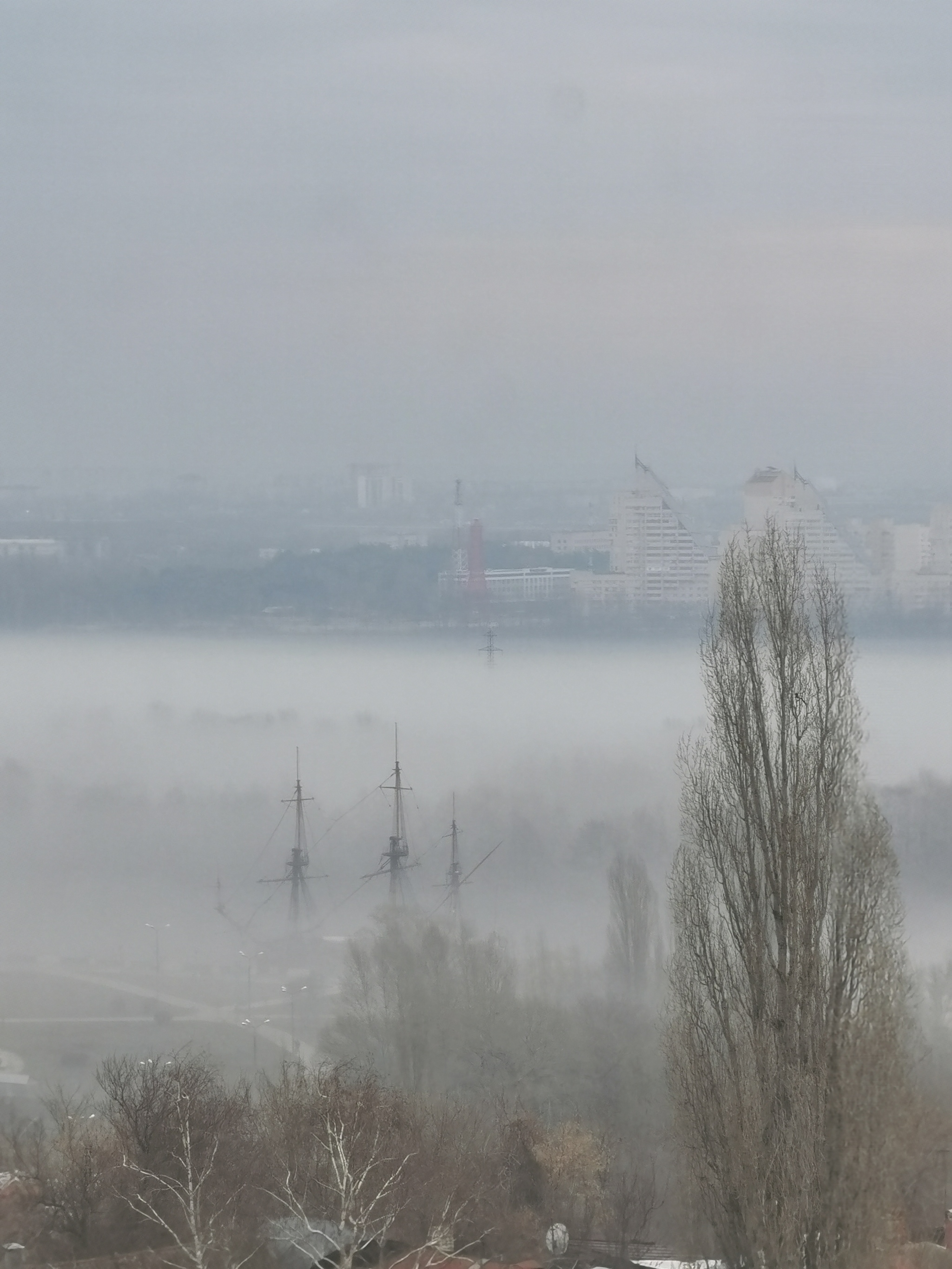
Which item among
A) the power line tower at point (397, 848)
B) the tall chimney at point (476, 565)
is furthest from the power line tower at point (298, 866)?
the tall chimney at point (476, 565)

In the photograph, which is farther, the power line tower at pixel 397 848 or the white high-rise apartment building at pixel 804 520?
the power line tower at pixel 397 848

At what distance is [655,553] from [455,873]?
5177 mm

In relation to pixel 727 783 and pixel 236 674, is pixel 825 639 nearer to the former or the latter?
pixel 727 783

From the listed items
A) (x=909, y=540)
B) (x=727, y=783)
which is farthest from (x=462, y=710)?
(x=727, y=783)

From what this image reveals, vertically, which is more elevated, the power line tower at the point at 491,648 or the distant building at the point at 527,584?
the distant building at the point at 527,584

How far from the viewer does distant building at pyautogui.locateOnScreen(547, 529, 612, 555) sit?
22.5 meters

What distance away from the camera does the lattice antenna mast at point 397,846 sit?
838 inches

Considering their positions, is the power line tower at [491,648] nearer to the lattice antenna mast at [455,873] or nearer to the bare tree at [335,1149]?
the lattice antenna mast at [455,873]

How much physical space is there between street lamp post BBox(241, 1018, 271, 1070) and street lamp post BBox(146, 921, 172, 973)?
2081 millimetres

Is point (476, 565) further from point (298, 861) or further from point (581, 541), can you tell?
point (298, 861)

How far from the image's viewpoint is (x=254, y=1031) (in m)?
19.0

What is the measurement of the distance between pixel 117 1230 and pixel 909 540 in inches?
587

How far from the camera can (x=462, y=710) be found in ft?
77.9

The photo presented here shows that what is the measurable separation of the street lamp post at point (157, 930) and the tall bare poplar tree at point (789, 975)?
14116 millimetres
